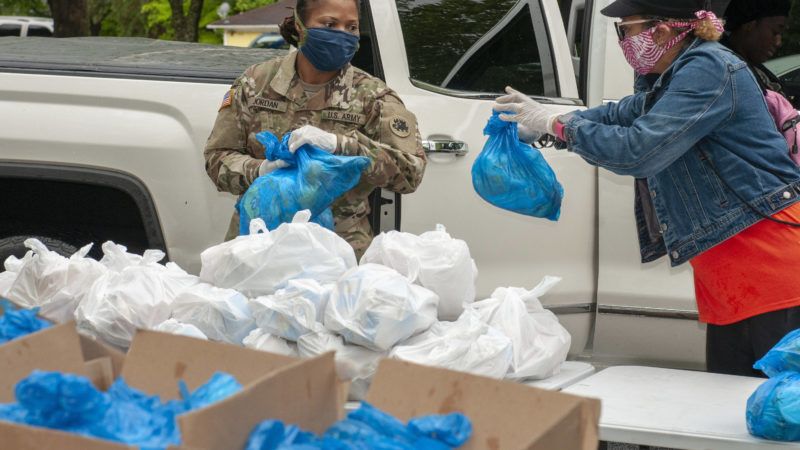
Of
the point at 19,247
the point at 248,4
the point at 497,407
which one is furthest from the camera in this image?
the point at 248,4

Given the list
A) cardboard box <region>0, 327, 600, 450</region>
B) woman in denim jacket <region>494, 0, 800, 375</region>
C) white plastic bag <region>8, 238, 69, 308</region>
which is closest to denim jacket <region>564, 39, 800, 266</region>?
woman in denim jacket <region>494, 0, 800, 375</region>

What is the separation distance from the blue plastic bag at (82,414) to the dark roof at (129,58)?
2.84 meters

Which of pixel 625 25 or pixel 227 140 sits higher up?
pixel 625 25

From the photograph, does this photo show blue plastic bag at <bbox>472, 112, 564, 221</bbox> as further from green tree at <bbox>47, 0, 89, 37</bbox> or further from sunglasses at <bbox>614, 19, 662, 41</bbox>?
green tree at <bbox>47, 0, 89, 37</bbox>

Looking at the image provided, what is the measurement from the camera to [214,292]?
3.11m

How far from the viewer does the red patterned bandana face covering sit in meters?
3.27

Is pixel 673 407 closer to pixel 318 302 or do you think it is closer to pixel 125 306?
pixel 318 302

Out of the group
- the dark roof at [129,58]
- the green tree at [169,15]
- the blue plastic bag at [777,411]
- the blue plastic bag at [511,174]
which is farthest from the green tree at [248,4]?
the blue plastic bag at [777,411]

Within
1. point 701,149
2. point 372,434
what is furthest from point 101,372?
point 701,149

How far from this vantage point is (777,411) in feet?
8.09

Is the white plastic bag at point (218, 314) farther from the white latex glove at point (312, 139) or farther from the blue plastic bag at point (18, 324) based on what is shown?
the blue plastic bag at point (18, 324)

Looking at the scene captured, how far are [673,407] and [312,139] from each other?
4.51ft

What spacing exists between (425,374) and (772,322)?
1815 millimetres

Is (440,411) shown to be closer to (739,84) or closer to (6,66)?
(739,84)
